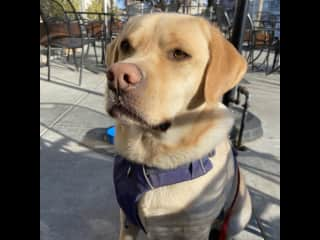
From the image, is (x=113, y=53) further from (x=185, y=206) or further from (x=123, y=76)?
(x=185, y=206)

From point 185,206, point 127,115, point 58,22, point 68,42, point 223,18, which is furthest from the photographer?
point 223,18

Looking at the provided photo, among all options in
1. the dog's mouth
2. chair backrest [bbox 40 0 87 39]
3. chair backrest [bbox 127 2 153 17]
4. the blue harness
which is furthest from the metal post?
chair backrest [bbox 127 2 153 17]

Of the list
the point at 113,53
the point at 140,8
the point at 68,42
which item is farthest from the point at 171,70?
the point at 140,8

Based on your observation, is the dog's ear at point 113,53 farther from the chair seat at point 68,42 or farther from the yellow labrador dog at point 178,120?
the chair seat at point 68,42

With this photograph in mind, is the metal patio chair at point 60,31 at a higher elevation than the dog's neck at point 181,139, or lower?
higher

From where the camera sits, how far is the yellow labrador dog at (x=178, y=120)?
58.7 inches

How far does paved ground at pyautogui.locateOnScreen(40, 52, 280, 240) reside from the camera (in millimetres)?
2164

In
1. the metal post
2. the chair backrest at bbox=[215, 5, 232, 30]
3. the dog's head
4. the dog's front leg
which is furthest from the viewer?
the chair backrest at bbox=[215, 5, 232, 30]

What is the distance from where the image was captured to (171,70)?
4.93 ft

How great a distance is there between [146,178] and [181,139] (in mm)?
→ 265

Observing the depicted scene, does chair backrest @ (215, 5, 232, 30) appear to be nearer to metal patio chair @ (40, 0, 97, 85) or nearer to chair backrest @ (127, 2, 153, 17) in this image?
chair backrest @ (127, 2, 153, 17)

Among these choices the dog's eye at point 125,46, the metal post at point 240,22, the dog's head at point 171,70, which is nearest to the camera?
the dog's head at point 171,70

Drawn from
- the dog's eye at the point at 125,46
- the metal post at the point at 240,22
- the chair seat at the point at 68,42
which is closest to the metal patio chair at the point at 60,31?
the chair seat at the point at 68,42
